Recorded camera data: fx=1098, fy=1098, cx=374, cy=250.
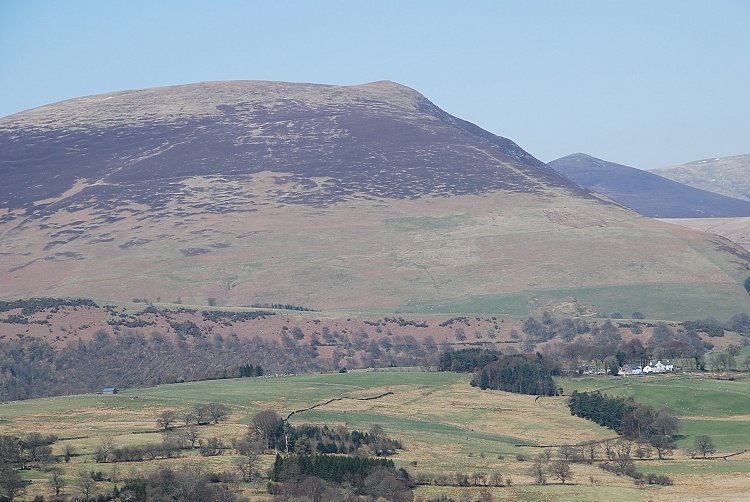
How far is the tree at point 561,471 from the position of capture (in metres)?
64.2

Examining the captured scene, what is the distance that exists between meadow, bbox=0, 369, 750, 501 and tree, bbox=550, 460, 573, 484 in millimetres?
1005

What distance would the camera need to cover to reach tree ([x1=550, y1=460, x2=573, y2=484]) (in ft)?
211

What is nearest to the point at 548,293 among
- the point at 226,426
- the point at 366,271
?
the point at 366,271

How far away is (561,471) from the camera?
212 ft

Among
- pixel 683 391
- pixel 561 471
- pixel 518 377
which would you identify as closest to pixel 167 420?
pixel 561 471

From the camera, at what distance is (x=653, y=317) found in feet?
488

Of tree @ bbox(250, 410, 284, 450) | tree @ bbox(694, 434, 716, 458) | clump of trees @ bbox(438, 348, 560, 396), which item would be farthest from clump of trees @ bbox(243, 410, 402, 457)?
clump of trees @ bbox(438, 348, 560, 396)

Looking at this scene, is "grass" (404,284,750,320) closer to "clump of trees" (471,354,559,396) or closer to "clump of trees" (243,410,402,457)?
"clump of trees" (471,354,559,396)

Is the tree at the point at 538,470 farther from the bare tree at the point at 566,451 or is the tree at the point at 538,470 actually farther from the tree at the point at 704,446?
the tree at the point at 704,446

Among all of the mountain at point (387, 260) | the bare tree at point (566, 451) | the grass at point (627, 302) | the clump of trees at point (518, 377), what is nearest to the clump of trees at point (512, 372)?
the clump of trees at point (518, 377)

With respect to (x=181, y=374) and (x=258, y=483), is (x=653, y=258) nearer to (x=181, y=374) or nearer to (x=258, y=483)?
(x=181, y=374)

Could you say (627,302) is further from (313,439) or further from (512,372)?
(313,439)

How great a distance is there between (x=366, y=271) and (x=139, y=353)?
53.9 m

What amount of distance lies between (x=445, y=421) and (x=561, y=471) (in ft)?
72.0
